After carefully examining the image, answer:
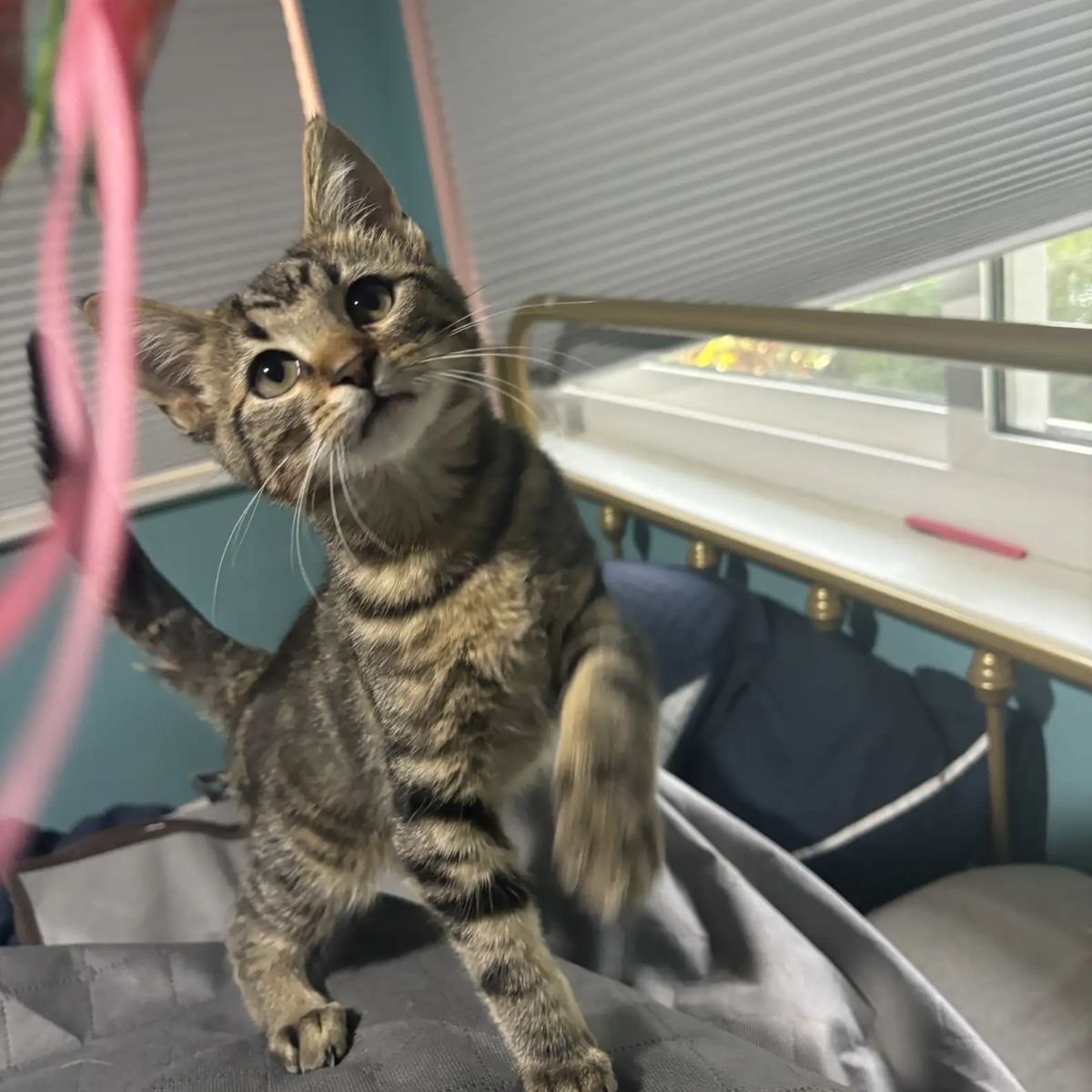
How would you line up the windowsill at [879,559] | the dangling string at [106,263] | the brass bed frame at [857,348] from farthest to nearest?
the windowsill at [879,559] < the brass bed frame at [857,348] < the dangling string at [106,263]

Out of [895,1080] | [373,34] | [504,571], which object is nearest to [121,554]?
[504,571]

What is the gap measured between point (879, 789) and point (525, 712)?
47 centimetres

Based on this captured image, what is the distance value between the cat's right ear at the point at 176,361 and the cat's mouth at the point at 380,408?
0.53ft

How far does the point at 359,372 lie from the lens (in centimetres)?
67

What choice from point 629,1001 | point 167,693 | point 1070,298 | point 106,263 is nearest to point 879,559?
point 1070,298

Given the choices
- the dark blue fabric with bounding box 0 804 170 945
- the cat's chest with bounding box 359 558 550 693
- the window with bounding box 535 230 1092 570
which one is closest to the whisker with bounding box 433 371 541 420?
the cat's chest with bounding box 359 558 550 693

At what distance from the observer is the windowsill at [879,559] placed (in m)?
0.95

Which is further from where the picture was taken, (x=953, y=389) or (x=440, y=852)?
(x=953, y=389)

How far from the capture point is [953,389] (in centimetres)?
117

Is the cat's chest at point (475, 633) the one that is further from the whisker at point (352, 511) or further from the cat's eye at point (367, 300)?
the cat's eye at point (367, 300)

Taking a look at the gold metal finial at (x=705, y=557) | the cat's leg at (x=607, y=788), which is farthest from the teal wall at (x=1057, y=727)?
the cat's leg at (x=607, y=788)

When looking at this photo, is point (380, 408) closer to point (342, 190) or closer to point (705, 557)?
point (342, 190)

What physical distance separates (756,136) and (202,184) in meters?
0.79

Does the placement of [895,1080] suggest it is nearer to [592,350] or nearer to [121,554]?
[121,554]
